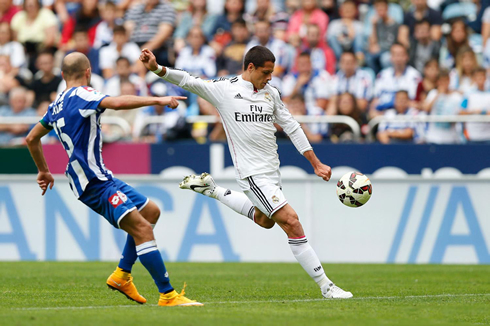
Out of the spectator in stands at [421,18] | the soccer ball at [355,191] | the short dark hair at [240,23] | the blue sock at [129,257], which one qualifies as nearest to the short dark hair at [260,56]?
the soccer ball at [355,191]

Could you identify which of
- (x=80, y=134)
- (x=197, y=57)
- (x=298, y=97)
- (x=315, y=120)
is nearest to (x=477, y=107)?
(x=315, y=120)

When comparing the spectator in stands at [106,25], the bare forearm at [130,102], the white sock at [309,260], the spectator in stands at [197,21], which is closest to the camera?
the bare forearm at [130,102]

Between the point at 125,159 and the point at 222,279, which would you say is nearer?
the point at 222,279

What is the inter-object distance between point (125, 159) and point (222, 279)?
4952 millimetres

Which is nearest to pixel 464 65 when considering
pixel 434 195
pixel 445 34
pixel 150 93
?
pixel 445 34

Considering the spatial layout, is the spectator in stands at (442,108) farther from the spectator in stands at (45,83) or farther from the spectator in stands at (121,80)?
the spectator in stands at (45,83)

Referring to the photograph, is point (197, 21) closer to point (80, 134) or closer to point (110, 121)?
point (110, 121)

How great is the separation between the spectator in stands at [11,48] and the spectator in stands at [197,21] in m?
3.50

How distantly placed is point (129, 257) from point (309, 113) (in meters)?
8.25

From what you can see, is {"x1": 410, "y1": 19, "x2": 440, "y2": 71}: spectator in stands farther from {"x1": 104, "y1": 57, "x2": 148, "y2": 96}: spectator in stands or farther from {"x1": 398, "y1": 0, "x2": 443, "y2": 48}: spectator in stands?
{"x1": 104, "y1": 57, "x2": 148, "y2": 96}: spectator in stands

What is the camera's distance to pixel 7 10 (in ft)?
65.6

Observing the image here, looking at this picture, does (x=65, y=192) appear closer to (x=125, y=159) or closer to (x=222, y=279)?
(x=125, y=159)

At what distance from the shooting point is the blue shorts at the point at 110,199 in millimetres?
7672

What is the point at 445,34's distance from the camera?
1688 centimetres
